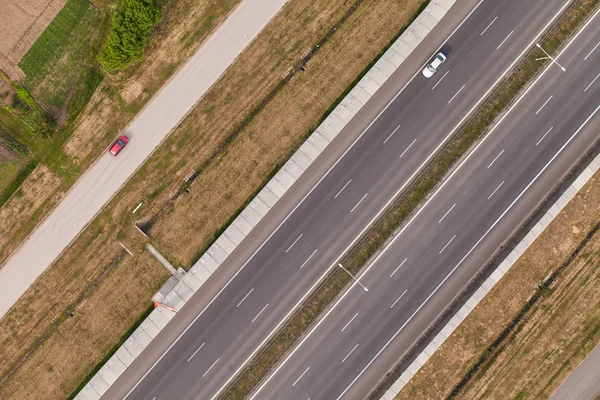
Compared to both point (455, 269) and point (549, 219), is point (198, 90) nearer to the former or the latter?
point (455, 269)

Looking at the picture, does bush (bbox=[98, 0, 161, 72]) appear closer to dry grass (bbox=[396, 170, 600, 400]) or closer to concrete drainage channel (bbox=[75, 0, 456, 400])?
concrete drainage channel (bbox=[75, 0, 456, 400])

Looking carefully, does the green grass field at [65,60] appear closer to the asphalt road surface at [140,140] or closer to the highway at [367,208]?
the asphalt road surface at [140,140]

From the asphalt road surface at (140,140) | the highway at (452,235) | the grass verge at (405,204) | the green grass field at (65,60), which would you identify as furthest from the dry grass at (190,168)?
the highway at (452,235)

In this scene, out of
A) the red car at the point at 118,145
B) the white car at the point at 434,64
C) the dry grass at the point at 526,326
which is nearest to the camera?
the white car at the point at 434,64

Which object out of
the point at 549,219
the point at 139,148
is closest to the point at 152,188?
the point at 139,148

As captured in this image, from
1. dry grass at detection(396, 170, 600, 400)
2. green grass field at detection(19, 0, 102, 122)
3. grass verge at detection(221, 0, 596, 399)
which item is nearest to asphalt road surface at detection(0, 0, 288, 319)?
Result: green grass field at detection(19, 0, 102, 122)

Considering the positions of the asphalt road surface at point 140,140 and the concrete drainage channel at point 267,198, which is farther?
the asphalt road surface at point 140,140
